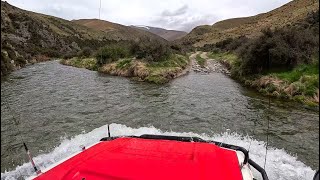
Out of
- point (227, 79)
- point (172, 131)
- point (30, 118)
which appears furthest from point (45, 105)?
point (227, 79)

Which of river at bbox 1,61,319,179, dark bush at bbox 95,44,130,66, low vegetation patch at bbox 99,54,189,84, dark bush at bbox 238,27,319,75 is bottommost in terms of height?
river at bbox 1,61,319,179

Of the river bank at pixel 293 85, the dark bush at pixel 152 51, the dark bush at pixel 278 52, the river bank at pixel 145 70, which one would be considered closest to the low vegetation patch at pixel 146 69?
the river bank at pixel 145 70

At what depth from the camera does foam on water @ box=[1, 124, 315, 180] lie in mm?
8328

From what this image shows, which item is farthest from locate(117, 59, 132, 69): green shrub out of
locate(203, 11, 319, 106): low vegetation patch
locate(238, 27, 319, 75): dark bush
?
locate(238, 27, 319, 75): dark bush

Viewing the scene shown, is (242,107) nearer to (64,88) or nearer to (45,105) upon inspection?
(45,105)

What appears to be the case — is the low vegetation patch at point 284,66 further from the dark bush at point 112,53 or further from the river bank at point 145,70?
the dark bush at point 112,53

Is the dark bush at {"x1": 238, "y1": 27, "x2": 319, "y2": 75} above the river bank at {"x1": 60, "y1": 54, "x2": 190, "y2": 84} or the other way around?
above

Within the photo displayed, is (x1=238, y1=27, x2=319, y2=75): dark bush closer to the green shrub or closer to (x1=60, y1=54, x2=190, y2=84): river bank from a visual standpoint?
(x1=60, y1=54, x2=190, y2=84): river bank

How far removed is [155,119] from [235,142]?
4854 millimetres

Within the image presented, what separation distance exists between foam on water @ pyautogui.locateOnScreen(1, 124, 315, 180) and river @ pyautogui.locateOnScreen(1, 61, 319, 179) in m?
0.03

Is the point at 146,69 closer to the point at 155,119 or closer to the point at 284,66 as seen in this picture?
the point at 284,66

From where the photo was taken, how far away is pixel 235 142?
37.4 feet

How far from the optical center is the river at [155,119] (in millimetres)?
10094

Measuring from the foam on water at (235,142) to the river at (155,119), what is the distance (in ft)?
0.10
